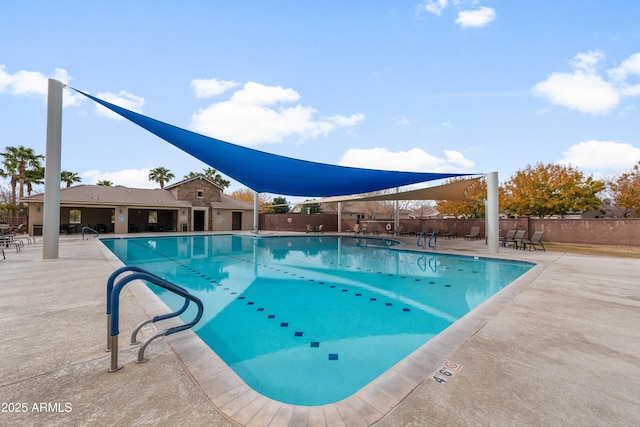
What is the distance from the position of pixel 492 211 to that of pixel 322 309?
8.37 m

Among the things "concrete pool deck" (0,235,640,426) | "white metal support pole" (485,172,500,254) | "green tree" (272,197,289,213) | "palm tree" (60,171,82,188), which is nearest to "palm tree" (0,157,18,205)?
"palm tree" (60,171,82,188)

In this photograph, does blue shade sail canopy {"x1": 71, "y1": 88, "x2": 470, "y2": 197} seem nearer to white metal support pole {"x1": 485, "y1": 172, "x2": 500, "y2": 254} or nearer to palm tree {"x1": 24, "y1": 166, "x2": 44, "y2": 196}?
white metal support pole {"x1": 485, "y1": 172, "x2": 500, "y2": 254}

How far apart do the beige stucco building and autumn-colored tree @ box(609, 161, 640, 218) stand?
1093 inches

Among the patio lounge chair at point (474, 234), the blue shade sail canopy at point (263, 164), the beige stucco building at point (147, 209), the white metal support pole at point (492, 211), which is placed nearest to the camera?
the blue shade sail canopy at point (263, 164)

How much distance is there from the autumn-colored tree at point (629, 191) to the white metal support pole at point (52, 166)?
28864 mm

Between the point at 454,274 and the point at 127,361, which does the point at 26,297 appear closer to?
the point at 127,361

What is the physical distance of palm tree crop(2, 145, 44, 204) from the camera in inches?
821

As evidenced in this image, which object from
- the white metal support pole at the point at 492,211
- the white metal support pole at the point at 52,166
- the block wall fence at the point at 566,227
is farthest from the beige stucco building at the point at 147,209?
the white metal support pole at the point at 492,211

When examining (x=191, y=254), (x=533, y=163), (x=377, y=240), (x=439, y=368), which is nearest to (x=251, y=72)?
(x=191, y=254)

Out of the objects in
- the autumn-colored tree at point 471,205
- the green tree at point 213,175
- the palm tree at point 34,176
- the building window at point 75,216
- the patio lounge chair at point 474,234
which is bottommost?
the patio lounge chair at point 474,234

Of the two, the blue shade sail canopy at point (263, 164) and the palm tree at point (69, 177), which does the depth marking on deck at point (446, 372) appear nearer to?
the blue shade sail canopy at point (263, 164)

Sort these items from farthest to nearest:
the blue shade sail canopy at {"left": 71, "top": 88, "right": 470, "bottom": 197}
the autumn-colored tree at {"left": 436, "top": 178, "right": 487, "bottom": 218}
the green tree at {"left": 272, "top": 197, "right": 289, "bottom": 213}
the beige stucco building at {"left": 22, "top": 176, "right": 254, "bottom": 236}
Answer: the green tree at {"left": 272, "top": 197, "right": 289, "bottom": 213}, the autumn-colored tree at {"left": 436, "top": 178, "right": 487, "bottom": 218}, the beige stucco building at {"left": 22, "top": 176, "right": 254, "bottom": 236}, the blue shade sail canopy at {"left": 71, "top": 88, "right": 470, "bottom": 197}

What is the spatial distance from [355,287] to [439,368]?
164 inches

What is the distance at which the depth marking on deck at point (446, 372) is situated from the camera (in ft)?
7.04
